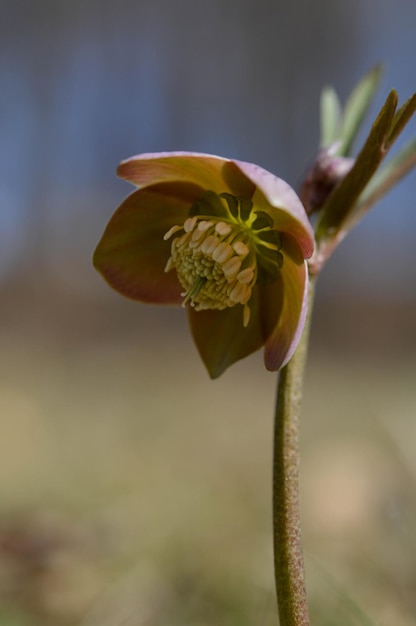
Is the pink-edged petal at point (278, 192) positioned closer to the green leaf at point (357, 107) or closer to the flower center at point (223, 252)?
the flower center at point (223, 252)

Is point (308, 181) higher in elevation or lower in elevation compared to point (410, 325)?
higher

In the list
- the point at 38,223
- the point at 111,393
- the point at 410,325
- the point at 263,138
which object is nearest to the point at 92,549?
the point at 111,393

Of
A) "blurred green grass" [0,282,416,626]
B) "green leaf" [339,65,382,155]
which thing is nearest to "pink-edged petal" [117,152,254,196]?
"green leaf" [339,65,382,155]

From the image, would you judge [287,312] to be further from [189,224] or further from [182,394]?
[182,394]

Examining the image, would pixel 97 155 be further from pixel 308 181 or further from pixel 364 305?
pixel 308 181

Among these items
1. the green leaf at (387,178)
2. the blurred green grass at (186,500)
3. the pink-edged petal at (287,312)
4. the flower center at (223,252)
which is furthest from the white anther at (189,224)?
the blurred green grass at (186,500)

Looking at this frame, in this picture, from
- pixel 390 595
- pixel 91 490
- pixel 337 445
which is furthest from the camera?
pixel 337 445

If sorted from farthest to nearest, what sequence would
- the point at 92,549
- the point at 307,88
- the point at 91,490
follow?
the point at 307,88 → the point at 91,490 → the point at 92,549
